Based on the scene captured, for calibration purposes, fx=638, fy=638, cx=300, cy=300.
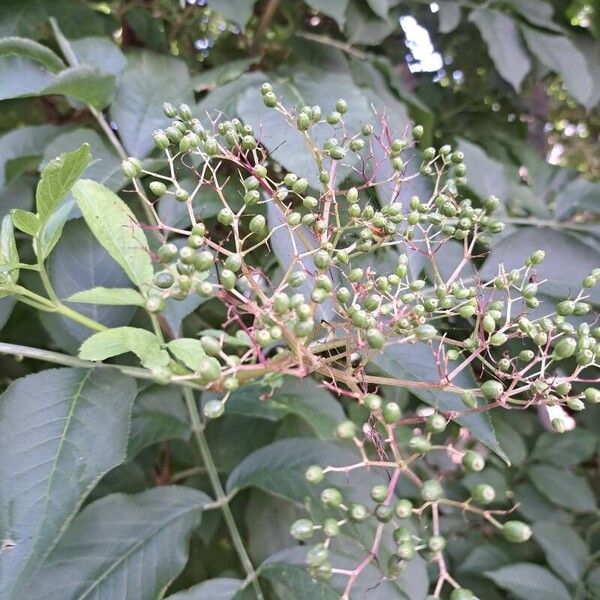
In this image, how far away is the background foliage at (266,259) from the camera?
0.77 meters

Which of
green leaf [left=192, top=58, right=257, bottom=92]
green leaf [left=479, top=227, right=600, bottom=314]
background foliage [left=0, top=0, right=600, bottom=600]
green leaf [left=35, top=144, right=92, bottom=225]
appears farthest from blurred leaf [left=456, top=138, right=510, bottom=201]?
green leaf [left=35, top=144, right=92, bottom=225]

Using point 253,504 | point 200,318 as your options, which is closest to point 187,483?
point 253,504

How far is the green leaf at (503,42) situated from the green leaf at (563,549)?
94cm

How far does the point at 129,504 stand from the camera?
2.94 ft

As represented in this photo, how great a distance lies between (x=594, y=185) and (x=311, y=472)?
109 cm

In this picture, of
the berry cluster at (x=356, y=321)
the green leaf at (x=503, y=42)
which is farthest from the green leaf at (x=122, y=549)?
the green leaf at (x=503, y=42)

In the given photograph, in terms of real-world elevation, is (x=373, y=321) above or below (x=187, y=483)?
above

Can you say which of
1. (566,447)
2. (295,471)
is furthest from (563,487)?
(295,471)

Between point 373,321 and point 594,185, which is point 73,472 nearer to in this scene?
point 373,321

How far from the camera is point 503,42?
1.36 meters

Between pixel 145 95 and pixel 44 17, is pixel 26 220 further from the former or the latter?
pixel 44 17

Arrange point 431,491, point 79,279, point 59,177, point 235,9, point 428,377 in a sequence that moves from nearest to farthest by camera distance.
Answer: point 431,491
point 59,177
point 428,377
point 79,279
point 235,9

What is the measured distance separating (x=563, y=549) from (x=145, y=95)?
1.21 meters

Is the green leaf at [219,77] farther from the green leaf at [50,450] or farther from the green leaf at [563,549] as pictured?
the green leaf at [563,549]
